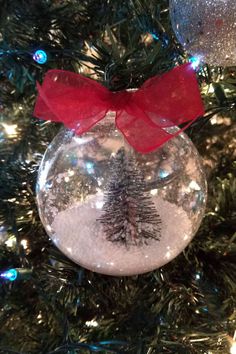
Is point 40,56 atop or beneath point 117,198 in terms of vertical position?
atop

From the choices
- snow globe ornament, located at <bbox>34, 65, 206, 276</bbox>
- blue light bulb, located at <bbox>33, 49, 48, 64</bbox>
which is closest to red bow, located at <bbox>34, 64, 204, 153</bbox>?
snow globe ornament, located at <bbox>34, 65, 206, 276</bbox>

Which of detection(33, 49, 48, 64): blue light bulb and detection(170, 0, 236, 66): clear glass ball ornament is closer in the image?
detection(170, 0, 236, 66): clear glass ball ornament

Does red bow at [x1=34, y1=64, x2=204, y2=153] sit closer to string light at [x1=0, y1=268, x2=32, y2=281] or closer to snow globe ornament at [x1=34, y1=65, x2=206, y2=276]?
snow globe ornament at [x1=34, y1=65, x2=206, y2=276]

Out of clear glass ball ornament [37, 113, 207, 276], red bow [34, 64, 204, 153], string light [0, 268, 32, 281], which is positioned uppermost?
red bow [34, 64, 204, 153]

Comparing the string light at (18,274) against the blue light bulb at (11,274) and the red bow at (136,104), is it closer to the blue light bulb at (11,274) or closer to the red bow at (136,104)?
the blue light bulb at (11,274)

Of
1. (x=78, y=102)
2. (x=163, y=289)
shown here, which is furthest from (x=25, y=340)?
(x=78, y=102)

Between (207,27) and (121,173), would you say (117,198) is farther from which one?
(207,27)

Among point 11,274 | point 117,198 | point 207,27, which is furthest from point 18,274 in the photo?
point 207,27

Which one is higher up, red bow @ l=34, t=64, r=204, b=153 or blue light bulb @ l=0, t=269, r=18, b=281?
red bow @ l=34, t=64, r=204, b=153

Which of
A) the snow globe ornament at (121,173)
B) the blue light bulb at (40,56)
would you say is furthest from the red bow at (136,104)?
the blue light bulb at (40,56)
